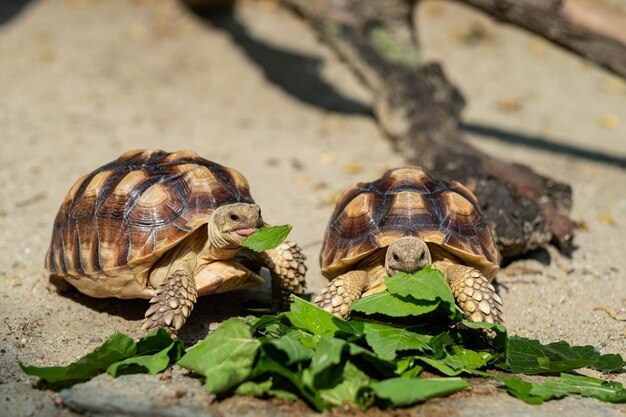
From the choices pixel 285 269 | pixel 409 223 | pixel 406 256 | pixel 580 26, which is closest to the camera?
pixel 406 256

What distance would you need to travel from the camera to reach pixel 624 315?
3.96 meters

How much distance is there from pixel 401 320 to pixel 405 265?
244 mm

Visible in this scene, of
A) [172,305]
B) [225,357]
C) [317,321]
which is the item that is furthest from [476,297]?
[172,305]

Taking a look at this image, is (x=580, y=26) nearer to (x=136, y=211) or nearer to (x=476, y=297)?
(x=476, y=297)

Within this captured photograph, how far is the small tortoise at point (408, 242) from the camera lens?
3.30m

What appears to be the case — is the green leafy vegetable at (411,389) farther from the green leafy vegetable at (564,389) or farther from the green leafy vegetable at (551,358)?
the green leafy vegetable at (551,358)

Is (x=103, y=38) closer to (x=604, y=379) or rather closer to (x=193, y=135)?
Result: (x=193, y=135)

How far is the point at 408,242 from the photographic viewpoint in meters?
3.27

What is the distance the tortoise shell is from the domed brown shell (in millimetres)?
503

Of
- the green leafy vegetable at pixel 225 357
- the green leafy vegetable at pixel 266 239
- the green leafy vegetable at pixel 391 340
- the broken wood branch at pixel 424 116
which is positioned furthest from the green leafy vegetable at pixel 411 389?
the broken wood branch at pixel 424 116

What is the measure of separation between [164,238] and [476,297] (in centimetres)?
137

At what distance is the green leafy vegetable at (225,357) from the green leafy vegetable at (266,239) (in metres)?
0.44

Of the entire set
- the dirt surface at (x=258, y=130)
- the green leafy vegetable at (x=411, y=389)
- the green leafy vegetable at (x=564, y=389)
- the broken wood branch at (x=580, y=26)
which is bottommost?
the dirt surface at (x=258, y=130)

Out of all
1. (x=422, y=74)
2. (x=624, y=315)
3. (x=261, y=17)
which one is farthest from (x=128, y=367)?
(x=261, y=17)
